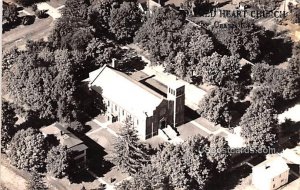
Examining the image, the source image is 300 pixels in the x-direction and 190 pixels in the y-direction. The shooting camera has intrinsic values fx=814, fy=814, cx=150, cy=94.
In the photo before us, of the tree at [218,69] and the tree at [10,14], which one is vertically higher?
the tree at [10,14]

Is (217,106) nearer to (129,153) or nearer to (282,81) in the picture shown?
(282,81)

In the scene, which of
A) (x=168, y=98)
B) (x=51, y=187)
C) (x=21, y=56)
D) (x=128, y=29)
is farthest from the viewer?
(x=128, y=29)

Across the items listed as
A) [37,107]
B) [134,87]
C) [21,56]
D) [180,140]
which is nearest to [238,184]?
[180,140]

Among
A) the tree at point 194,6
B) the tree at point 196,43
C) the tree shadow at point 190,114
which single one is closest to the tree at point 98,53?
the tree at point 196,43

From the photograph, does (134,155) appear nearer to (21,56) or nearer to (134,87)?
(134,87)

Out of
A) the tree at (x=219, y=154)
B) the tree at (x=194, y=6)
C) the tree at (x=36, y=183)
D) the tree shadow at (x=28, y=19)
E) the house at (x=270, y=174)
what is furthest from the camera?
the tree shadow at (x=28, y=19)

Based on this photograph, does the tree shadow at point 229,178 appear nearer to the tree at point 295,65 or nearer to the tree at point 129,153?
the tree at point 129,153

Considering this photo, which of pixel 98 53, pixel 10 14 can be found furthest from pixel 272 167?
pixel 10 14
